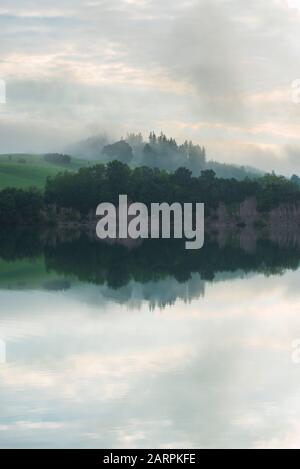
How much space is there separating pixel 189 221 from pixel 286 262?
267 feet

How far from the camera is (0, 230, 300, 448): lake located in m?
17.1

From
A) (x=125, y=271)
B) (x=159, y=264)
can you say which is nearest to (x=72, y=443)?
(x=125, y=271)

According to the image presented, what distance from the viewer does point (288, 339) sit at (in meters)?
26.0

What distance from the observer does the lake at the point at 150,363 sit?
17.1 metres

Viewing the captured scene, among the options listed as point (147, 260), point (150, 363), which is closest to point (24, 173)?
point (147, 260)

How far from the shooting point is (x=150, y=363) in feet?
73.4

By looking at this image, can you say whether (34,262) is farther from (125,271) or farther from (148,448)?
(148,448)
